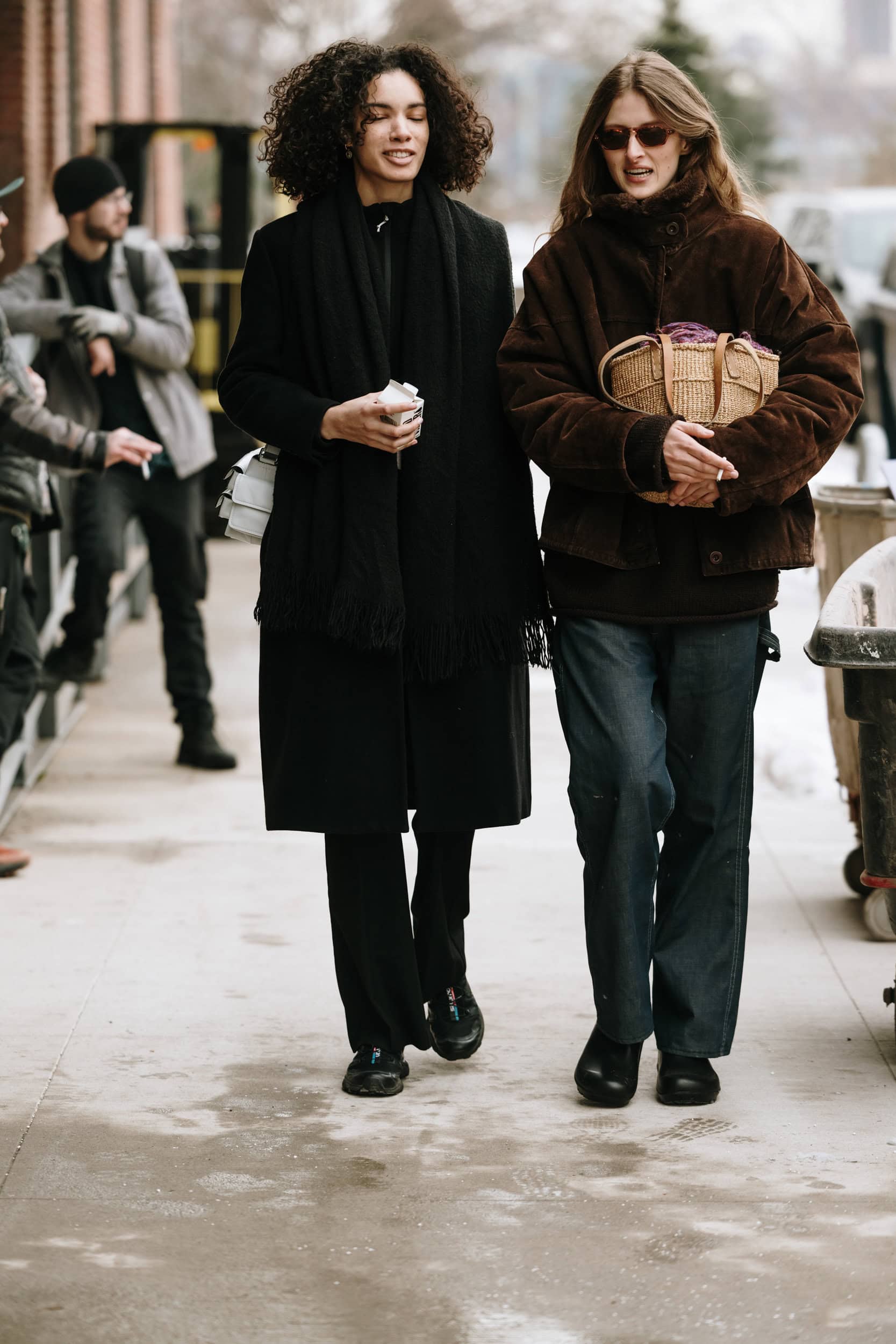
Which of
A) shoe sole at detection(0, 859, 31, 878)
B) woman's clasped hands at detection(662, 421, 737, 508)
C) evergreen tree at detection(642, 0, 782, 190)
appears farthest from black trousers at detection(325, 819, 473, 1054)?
evergreen tree at detection(642, 0, 782, 190)

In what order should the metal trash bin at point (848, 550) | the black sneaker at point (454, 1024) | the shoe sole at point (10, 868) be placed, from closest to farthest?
the black sneaker at point (454, 1024), the metal trash bin at point (848, 550), the shoe sole at point (10, 868)

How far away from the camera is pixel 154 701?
328 inches

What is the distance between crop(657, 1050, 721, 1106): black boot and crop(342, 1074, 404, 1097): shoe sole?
54 cm

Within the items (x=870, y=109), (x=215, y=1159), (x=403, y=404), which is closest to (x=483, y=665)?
(x=403, y=404)

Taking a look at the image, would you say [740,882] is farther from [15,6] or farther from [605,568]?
[15,6]

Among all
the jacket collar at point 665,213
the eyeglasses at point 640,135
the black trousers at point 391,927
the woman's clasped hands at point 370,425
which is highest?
the eyeglasses at point 640,135

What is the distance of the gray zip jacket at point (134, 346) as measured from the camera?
6883 mm

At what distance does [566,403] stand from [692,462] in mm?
282

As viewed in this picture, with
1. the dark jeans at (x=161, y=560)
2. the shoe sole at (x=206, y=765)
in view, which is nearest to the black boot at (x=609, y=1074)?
the shoe sole at (x=206, y=765)

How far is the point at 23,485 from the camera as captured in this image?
5.66 m

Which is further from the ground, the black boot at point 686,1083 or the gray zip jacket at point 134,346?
the gray zip jacket at point 134,346

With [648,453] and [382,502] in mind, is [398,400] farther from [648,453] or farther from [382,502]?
[648,453]

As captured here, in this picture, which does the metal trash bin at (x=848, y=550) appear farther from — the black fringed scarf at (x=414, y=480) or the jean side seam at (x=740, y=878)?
the black fringed scarf at (x=414, y=480)

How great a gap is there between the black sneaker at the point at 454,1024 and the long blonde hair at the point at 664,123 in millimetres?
1622
